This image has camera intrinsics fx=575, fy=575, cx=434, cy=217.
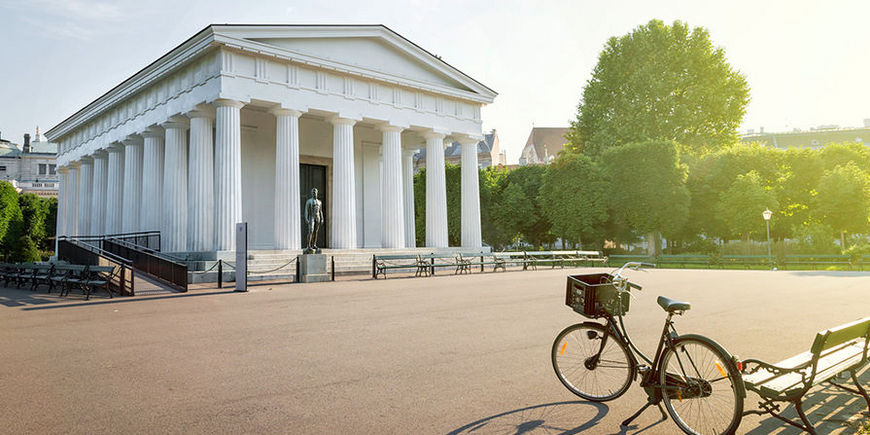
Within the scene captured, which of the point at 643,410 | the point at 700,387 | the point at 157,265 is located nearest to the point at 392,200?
the point at 157,265

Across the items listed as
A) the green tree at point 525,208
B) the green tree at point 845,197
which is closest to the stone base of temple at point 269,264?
the green tree at point 525,208

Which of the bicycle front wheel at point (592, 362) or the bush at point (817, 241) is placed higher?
the bush at point (817, 241)

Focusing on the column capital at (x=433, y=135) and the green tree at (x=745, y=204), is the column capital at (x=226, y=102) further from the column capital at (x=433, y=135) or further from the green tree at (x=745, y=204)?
the green tree at (x=745, y=204)

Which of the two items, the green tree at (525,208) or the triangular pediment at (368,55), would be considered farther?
the green tree at (525,208)

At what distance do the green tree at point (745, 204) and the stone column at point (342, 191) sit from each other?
91.9 feet

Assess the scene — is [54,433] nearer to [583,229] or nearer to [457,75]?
[457,75]

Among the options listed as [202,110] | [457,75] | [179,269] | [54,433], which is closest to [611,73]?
[457,75]

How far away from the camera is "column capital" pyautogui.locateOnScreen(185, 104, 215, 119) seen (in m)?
26.7

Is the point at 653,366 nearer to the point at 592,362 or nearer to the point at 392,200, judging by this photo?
the point at 592,362

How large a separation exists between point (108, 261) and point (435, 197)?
59.1 ft

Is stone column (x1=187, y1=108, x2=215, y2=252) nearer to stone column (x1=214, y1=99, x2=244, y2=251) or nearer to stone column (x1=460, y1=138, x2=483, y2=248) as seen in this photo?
stone column (x1=214, y1=99, x2=244, y2=251)

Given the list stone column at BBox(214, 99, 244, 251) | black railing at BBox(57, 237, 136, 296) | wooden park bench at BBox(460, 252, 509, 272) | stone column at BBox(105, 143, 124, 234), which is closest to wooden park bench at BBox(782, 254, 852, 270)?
wooden park bench at BBox(460, 252, 509, 272)

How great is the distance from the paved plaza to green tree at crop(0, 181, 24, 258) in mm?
53728

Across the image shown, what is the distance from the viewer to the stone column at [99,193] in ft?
125
